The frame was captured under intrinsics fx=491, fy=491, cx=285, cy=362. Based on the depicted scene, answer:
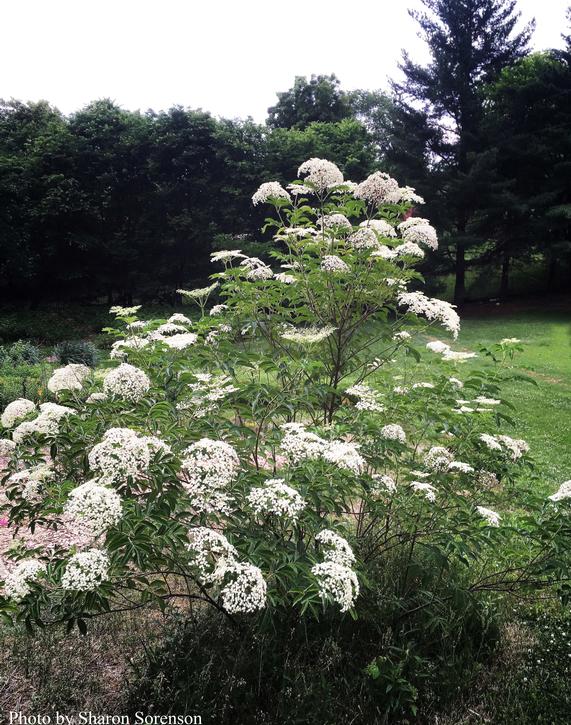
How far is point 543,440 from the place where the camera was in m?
7.15

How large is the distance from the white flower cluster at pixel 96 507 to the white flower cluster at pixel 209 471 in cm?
29

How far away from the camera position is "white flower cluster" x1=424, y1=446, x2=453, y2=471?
269 centimetres

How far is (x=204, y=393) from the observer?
2.73m

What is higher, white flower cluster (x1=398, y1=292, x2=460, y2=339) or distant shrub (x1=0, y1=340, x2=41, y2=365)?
white flower cluster (x1=398, y1=292, x2=460, y2=339)

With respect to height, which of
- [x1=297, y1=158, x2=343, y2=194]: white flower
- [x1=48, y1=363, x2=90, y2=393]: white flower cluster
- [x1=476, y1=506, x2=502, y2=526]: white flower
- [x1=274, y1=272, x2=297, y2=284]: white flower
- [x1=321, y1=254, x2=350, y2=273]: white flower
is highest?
[x1=297, y1=158, x2=343, y2=194]: white flower

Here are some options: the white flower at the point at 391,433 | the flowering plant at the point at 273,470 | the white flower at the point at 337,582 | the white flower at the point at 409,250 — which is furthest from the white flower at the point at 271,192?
the white flower at the point at 337,582

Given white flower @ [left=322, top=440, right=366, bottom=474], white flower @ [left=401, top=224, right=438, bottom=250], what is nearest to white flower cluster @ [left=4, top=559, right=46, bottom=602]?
white flower @ [left=322, top=440, right=366, bottom=474]

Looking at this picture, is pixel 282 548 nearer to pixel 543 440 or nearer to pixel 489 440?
pixel 489 440

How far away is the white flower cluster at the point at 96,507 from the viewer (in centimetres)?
173

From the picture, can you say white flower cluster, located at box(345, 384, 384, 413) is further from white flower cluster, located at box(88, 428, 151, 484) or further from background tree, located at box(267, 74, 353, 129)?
background tree, located at box(267, 74, 353, 129)

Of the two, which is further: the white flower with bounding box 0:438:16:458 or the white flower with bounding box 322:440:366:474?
the white flower with bounding box 0:438:16:458

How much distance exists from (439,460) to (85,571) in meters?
1.82

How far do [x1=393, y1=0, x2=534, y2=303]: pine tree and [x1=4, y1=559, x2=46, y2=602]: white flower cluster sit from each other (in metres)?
19.1

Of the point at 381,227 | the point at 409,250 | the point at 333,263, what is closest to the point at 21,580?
the point at 333,263
